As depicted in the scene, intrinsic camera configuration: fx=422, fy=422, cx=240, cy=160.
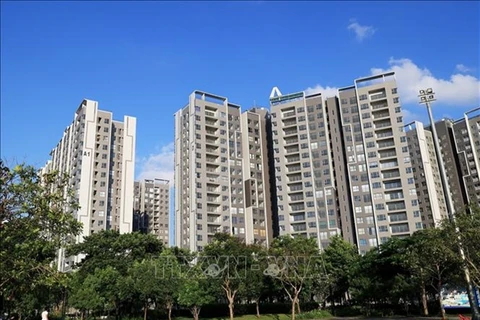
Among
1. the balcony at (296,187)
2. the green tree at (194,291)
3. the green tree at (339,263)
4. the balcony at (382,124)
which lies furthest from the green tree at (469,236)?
the balcony at (296,187)

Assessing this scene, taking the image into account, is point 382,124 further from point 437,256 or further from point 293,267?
point 437,256

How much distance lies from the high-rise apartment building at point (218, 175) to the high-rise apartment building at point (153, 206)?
78094 millimetres

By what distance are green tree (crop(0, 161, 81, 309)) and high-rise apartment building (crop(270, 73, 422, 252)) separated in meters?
86.1

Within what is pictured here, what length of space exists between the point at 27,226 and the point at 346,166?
307 ft

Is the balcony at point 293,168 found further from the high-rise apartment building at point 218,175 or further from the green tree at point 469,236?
the green tree at point 469,236

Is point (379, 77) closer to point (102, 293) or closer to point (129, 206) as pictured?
point (129, 206)

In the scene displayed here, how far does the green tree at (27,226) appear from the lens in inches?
640

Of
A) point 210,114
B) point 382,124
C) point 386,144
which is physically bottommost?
point 386,144

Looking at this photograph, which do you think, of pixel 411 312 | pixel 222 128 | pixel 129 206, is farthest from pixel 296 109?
pixel 411 312

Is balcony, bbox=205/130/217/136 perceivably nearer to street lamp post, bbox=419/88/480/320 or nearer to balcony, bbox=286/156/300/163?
balcony, bbox=286/156/300/163

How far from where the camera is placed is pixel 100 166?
107 metres

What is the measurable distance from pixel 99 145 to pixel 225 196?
3523 cm

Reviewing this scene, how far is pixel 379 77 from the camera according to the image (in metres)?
105

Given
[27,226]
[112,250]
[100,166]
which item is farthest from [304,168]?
[27,226]
